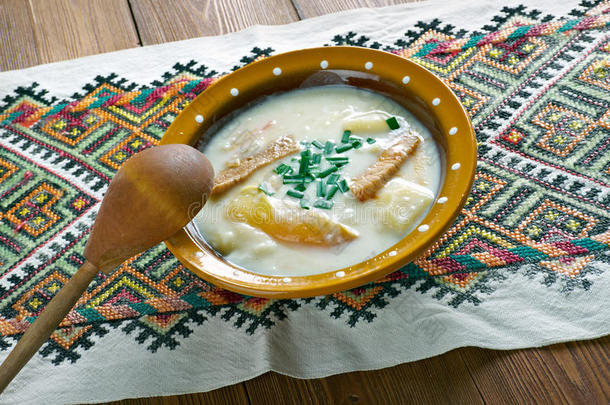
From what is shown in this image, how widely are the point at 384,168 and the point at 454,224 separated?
0.16m

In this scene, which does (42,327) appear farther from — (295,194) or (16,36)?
(16,36)

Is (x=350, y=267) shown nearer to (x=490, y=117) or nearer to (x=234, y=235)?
(x=234, y=235)

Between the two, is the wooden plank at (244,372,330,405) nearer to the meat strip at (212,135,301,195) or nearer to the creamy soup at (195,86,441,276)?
the creamy soup at (195,86,441,276)

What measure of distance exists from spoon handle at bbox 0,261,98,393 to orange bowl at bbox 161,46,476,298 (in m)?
0.13

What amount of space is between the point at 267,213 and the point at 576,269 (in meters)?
0.50

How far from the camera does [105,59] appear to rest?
1487 mm

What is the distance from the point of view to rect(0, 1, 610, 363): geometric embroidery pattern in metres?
0.97

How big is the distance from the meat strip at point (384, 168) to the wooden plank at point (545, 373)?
0.96 feet

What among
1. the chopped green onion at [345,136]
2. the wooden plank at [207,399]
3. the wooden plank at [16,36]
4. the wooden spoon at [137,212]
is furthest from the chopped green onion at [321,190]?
the wooden plank at [16,36]

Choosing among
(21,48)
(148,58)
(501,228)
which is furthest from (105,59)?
(501,228)

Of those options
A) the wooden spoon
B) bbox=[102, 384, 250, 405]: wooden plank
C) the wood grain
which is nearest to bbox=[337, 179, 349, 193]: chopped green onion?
the wooden spoon

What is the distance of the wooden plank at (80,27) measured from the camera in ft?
5.09

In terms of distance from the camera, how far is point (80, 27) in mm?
1616

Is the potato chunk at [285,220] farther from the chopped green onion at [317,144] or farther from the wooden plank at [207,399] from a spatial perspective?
the wooden plank at [207,399]
